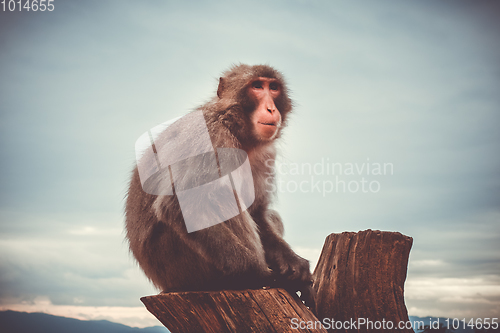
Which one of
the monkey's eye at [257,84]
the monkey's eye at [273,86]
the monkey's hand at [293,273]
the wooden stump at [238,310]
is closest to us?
the wooden stump at [238,310]

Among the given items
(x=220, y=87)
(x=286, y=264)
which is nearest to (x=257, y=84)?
(x=220, y=87)

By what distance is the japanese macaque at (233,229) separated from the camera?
299cm

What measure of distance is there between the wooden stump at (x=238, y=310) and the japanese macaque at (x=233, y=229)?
0.17m

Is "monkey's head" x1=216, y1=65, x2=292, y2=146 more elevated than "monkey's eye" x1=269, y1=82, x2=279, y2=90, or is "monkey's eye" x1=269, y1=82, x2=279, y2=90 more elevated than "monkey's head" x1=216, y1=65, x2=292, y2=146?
"monkey's eye" x1=269, y1=82, x2=279, y2=90

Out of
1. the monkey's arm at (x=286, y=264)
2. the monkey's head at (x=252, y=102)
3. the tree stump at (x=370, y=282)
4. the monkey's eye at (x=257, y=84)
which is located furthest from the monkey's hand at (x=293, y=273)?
the monkey's eye at (x=257, y=84)

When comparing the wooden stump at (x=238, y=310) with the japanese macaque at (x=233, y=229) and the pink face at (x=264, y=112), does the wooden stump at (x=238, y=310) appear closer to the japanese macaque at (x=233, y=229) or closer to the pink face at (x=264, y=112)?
the japanese macaque at (x=233, y=229)

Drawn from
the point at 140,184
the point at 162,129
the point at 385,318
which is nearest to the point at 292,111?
the point at 162,129

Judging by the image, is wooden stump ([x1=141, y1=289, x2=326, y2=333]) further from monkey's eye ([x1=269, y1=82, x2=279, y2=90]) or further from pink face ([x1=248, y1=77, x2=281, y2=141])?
monkey's eye ([x1=269, y1=82, x2=279, y2=90])

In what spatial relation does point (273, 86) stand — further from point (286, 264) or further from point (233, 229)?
point (286, 264)

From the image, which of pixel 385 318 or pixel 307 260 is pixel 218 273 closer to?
pixel 307 260

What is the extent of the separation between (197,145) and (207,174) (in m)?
0.28

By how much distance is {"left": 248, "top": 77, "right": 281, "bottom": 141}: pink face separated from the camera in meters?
3.41

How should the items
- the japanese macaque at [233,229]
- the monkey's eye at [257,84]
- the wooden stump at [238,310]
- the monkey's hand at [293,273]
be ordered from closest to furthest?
1. the wooden stump at [238,310]
2. the japanese macaque at [233,229]
3. the monkey's hand at [293,273]
4. the monkey's eye at [257,84]

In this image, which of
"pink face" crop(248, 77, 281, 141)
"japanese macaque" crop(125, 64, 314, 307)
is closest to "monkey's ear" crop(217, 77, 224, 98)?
"japanese macaque" crop(125, 64, 314, 307)
